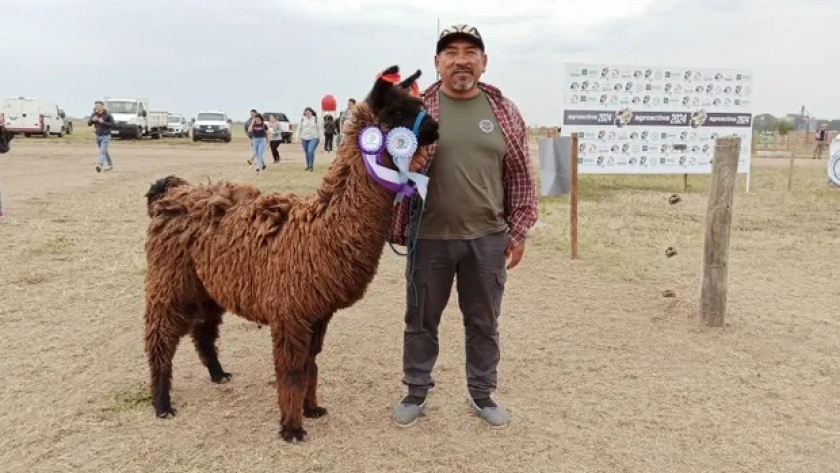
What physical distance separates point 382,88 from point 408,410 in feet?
6.54

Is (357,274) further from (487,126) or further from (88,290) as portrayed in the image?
(88,290)

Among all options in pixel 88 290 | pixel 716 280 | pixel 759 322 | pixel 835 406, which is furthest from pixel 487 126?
pixel 88 290

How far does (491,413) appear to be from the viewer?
4.17m

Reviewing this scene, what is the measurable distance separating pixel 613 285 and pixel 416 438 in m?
4.40

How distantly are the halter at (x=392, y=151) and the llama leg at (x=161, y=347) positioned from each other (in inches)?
66.8

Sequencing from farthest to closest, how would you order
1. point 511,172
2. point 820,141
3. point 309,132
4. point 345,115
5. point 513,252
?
point 820,141, point 309,132, point 345,115, point 513,252, point 511,172

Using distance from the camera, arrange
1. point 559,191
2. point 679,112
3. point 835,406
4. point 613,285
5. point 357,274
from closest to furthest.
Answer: point 357,274
point 835,406
point 613,285
point 559,191
point 679,112

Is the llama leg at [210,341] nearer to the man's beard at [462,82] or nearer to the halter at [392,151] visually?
the halter at [392,151]

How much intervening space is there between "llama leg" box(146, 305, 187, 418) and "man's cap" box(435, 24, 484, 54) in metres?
2.30

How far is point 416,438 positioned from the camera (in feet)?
13.0

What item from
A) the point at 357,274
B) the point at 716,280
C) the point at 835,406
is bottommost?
the point at 835,406

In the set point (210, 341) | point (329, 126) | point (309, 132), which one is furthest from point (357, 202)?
point (329, 126)

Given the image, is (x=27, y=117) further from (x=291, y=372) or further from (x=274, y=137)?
(x=291, y=372)

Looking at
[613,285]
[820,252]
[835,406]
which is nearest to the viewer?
[835,406]
